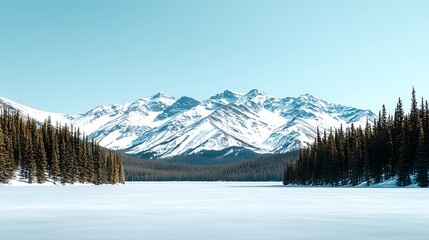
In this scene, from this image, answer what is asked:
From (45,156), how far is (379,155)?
7133 cm

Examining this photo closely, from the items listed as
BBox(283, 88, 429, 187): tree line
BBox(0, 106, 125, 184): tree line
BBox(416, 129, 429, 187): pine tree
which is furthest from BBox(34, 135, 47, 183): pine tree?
BBox(416, 129, 429, 187): pine tree

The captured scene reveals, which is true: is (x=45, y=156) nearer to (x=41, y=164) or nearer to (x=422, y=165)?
(x=41, y=164)

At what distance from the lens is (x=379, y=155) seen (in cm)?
9162

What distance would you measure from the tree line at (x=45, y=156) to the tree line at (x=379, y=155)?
196ft

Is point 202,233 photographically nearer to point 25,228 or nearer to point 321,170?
point 25,228

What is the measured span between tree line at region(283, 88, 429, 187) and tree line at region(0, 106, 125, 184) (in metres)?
59.7

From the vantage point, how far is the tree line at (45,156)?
8850 cm

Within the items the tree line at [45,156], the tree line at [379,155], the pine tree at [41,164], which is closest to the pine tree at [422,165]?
the tree line at [379,155]

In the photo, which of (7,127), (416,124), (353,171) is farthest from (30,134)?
(416,124)

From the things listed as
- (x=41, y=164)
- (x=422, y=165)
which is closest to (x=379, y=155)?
(x=422, y=165)

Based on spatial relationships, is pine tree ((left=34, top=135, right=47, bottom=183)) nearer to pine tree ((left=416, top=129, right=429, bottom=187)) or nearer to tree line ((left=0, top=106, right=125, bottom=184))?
tree line ((left=0, top=106, right=125, bottom=184))

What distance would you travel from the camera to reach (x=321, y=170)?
114812 millimetres

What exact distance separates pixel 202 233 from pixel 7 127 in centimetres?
9618

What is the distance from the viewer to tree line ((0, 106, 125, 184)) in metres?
88.5
